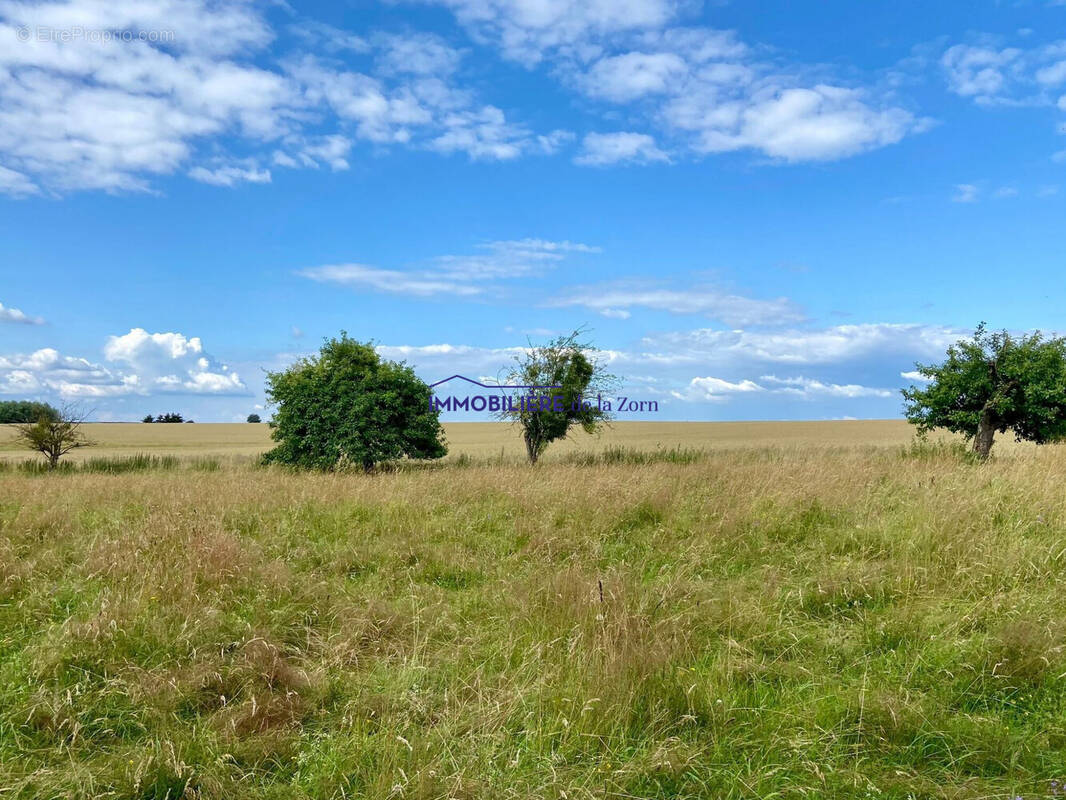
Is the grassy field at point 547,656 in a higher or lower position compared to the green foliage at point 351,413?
lower

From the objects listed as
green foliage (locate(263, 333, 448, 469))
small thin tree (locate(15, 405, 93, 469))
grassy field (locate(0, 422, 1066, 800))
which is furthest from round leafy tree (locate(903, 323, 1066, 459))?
small thin tree (locate(15, 405, 93, 469))

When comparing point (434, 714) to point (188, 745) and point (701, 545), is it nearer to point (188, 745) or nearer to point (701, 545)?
point (188, 745)

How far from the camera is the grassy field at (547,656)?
326cm

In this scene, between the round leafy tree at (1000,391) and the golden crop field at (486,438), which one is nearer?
the round leafy tree at (1000,391)

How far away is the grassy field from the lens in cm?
326

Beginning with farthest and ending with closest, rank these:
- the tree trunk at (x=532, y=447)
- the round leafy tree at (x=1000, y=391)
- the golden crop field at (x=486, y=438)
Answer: the golden crop field at (x=486, y=438), the tree trunk at (x=532, y=447), the round leafy tree at (x=1000, y=391)

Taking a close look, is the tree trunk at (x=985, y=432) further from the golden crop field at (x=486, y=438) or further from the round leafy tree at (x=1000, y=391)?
the golden crop field at (x=486, y=438)

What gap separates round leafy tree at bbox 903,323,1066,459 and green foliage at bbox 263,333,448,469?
55.5ft

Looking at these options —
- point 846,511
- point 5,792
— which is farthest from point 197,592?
point 846,511

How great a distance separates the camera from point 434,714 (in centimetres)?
373

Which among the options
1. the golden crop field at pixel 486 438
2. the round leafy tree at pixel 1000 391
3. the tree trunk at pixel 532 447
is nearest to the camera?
the round leafy tree at pixel 1000 391

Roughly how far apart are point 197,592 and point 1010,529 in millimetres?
8465

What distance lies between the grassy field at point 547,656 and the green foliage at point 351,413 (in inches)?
495

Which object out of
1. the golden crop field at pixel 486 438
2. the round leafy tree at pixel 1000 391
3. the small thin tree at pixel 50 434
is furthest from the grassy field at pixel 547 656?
the golden crop field at pixel 486 438
